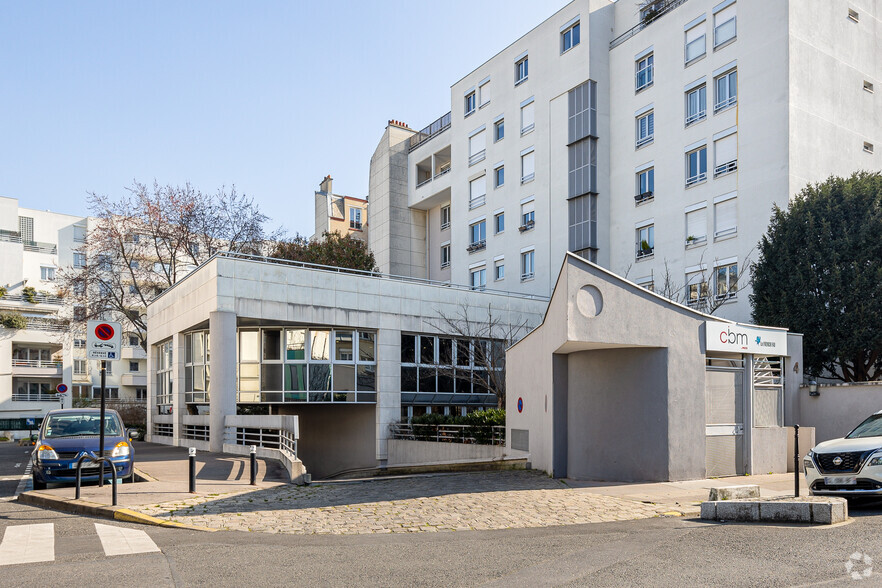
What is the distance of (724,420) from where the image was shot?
613 inches

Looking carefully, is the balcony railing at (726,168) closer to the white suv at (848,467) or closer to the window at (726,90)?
the window at (726,90)

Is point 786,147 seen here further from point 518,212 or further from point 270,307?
point 270,307

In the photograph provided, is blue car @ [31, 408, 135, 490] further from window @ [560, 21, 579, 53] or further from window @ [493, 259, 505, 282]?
window @ [560, 21, 579, 53]

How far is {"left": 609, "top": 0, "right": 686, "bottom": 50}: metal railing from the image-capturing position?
105 feet

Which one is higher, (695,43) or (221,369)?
(695,43)

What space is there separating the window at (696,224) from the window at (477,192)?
1265 centimetres

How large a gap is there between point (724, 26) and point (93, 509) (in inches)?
1104

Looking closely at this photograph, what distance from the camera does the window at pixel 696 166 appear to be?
1177 inches

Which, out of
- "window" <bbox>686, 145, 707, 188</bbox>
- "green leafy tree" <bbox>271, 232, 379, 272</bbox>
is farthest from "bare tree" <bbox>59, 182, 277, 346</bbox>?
"window" <bbox>686, 145, 707, 188</bbox>

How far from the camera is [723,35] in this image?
2944 centimetres

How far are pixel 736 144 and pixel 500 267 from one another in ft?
46.2

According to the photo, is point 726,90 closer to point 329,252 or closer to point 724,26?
point 724,26

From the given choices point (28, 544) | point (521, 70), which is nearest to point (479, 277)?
point (521, 70)

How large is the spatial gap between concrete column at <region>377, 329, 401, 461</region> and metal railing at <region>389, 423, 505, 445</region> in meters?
0.36
